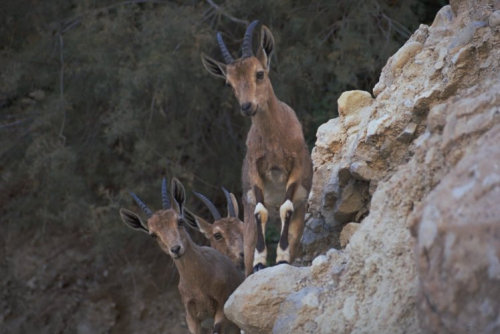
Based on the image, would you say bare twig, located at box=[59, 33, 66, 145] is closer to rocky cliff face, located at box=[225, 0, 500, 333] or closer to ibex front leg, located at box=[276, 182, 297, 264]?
rocky cliff face, located at box=[225, 0, 500, 333]

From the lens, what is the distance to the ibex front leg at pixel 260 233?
23.0 feet

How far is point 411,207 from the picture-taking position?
538cm

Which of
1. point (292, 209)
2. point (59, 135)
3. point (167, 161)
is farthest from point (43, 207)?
point (292, 209)

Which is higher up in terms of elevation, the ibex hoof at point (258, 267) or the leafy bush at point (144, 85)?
the ibex hoof at point (258, 267)

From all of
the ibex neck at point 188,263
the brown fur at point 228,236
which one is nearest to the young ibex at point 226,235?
the brown fur at point 228,236

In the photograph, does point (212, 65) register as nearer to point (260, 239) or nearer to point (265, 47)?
point (265, 47)

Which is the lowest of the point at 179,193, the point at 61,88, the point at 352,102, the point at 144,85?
the point at 61,88

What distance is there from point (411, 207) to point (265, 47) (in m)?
2.62

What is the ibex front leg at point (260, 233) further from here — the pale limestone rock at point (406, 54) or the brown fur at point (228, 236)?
the brown fur at point (228, 236)

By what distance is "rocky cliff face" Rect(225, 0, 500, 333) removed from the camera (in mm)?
4008

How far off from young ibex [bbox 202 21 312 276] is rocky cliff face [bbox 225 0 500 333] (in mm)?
448

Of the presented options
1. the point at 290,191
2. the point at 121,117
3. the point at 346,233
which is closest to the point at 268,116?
the point at 290,191

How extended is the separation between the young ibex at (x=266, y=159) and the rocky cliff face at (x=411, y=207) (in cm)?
45

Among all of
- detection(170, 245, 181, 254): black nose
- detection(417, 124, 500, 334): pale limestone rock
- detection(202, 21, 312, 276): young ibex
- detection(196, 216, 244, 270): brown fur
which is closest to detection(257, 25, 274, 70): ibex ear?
detection(202, 21, 312, 276): young ibex
